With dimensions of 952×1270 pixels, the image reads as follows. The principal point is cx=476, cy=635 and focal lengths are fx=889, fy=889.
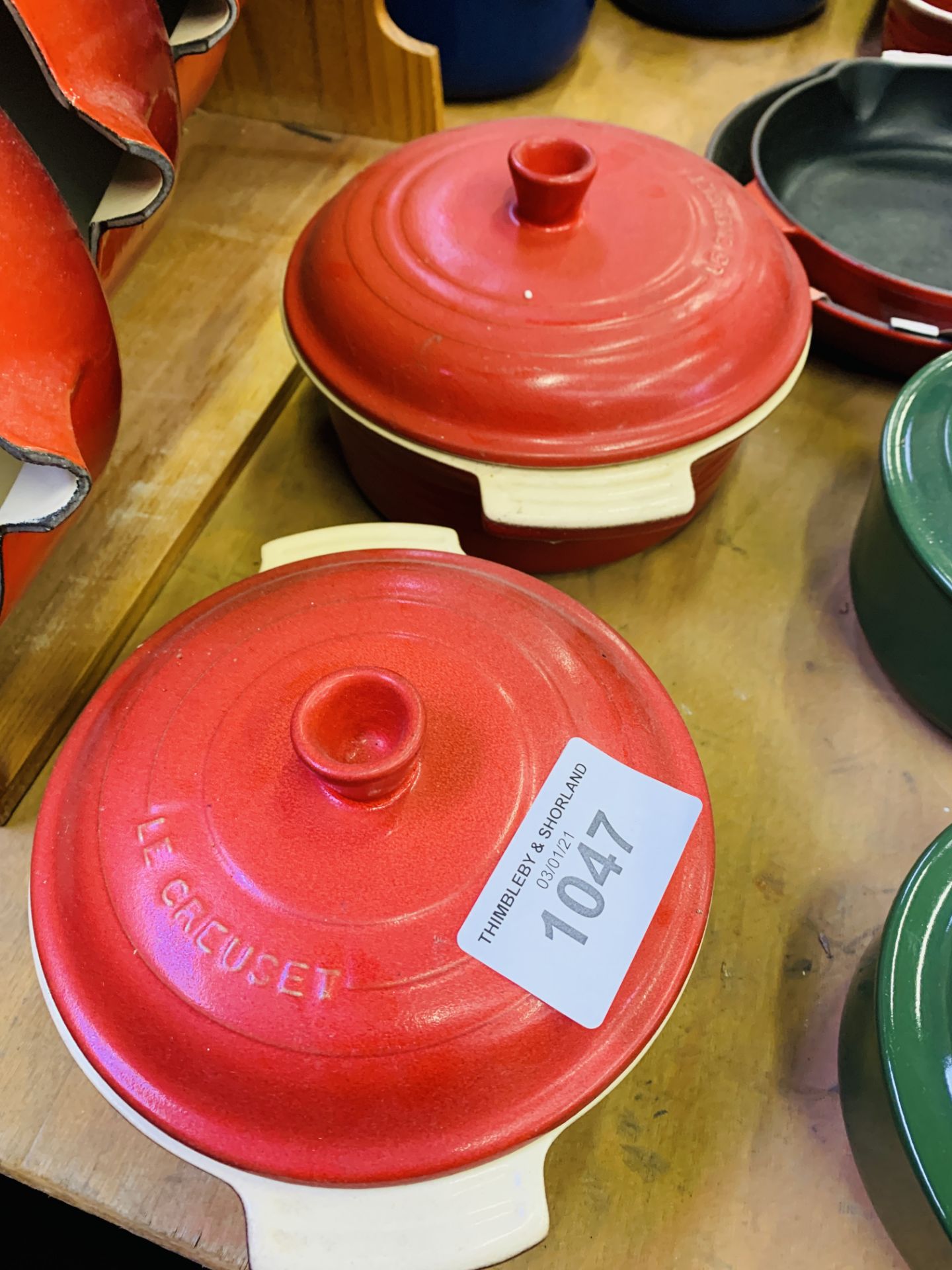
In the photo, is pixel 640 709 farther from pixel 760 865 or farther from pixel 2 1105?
pixel 2 1105

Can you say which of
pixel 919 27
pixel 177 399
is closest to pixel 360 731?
pixel 177 399

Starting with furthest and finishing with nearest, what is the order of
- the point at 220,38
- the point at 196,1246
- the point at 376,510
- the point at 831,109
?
the point at 831,109 → the point at 376,510 → the point at 220,38 → the point at 196,1246

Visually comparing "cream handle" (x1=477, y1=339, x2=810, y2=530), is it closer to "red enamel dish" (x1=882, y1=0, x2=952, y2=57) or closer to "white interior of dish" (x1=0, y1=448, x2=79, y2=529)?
"white interior of dish" (x1=0, y1=448, x2=79, y2=529)

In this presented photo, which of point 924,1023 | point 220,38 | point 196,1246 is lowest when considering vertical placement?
point 196,1246

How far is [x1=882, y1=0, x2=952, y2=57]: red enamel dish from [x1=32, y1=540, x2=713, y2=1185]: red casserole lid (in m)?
1.15

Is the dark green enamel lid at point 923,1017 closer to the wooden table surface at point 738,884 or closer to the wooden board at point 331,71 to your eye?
the wooden table surface at point 738,884

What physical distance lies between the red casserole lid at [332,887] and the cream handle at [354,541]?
9 cm

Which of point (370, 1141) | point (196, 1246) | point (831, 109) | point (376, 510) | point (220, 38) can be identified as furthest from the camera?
point (831, 109)

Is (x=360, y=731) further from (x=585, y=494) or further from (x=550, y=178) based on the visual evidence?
(x=550, y=178)

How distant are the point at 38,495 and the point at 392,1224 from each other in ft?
1.41

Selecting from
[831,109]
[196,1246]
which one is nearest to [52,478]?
[196,1246]

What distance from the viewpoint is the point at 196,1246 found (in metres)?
0.55

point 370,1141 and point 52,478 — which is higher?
point 52,478

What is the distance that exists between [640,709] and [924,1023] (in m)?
0.24
